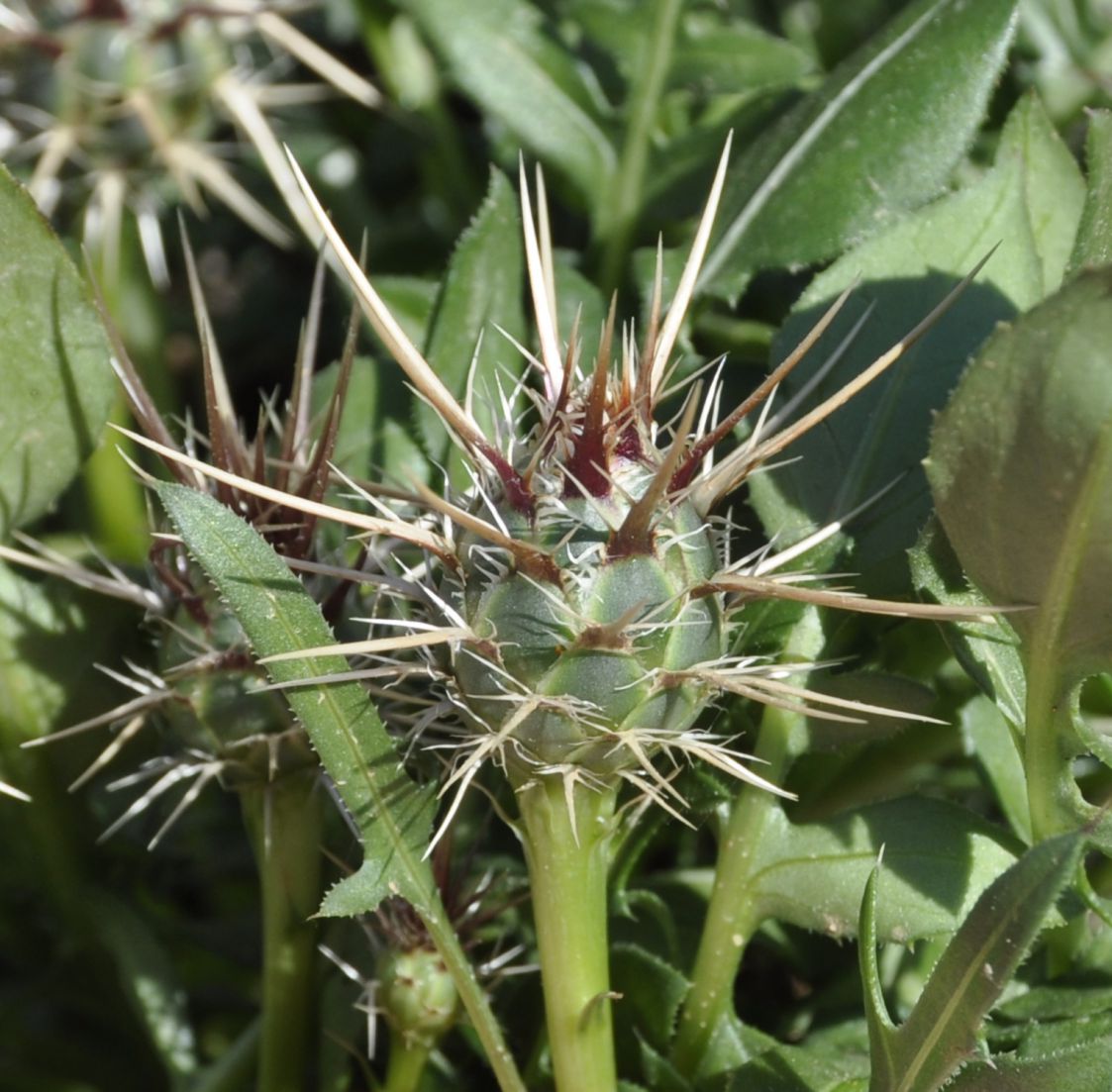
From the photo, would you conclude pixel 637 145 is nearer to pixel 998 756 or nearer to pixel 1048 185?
pixel 1048 185

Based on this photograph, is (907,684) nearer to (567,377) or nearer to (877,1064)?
(877,1064)

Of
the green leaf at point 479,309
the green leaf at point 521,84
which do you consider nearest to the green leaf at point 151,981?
the green leaf at point 479,309

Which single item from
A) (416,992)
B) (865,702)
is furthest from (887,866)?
(416,992)

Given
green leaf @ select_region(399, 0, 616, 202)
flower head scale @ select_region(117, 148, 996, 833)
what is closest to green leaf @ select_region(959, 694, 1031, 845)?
flower head scale @ select_region(117, 148, 996, 833)

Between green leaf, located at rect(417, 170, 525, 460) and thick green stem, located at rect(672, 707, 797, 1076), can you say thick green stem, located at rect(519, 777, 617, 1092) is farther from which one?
green leaf, located at rect(417, 170, 525, 460)

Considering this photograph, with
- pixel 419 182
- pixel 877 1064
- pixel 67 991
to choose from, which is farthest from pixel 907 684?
pixel 419 182

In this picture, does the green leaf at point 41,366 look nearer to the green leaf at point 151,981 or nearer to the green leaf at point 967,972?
the green leaf at point 151,981
